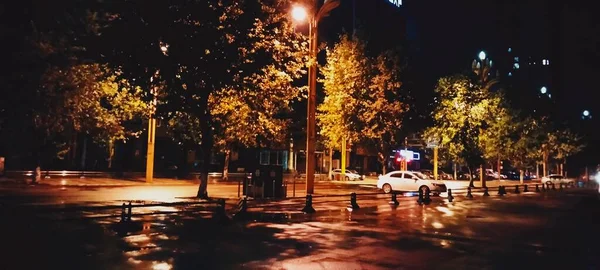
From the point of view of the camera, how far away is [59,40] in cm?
2541

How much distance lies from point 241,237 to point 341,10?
74042 mm

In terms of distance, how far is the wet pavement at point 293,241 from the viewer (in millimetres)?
9586

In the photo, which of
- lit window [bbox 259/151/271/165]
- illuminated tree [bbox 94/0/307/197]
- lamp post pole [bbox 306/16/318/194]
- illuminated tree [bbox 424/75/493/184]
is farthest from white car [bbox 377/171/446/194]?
lit window [bbox 259/151/271/165]

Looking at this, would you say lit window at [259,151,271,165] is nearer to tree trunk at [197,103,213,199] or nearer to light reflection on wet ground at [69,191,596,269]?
tree trunk at [197,103,213,199]

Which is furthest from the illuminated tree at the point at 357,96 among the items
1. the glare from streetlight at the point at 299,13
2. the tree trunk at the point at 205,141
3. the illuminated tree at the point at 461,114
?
the tree trunk at the point at 205,141

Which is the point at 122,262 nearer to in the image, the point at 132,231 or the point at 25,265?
the point at 25,265

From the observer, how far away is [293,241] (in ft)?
39.7

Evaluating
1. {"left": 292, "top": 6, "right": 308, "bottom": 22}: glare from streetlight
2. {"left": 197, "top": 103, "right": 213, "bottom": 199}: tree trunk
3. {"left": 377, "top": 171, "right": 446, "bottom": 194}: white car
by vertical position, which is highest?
{"left": 292, "top": 6, "right": 308, "bottom": 22}: glare from streetlight

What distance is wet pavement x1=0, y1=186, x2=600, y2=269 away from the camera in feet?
31.4

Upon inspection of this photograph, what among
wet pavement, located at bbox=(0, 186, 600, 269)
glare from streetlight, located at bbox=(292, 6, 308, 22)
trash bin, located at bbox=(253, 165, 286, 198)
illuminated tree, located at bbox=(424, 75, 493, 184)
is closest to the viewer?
wet pavement, located at bbox=(0, 186, 600, 269)

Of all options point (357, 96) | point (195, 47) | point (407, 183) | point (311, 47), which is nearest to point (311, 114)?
point (311, 47)

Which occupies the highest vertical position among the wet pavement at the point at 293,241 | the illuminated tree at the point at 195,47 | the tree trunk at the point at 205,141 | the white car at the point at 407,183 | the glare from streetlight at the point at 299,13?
the glare from streetlight at the point at 299,13

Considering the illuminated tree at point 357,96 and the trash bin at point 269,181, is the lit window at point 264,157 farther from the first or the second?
the trash bin at point 269,181

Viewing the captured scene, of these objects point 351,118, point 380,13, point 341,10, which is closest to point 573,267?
point 351,118
